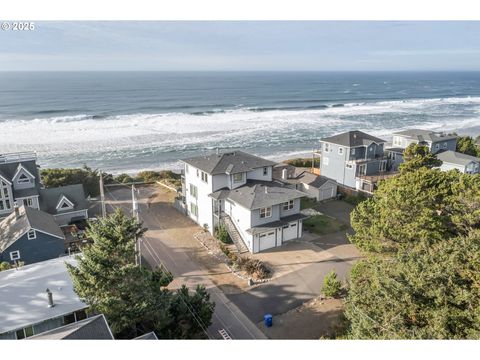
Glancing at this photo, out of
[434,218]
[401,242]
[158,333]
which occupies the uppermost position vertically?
[434,218]

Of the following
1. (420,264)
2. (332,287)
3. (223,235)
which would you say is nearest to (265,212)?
(223,235)

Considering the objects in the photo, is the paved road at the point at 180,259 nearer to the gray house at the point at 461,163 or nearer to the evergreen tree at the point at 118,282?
the evergreen tree at the point at 118,282

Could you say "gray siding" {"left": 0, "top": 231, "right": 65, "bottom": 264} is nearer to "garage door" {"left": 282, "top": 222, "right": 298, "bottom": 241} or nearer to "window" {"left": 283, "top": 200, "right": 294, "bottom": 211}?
"garage door" {"left": 282, "top": 222, "right": 298, "bottom": 241}

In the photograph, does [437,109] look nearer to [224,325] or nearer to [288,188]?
[288,188]

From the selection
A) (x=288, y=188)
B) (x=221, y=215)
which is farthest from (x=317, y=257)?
(x=221, y=215)

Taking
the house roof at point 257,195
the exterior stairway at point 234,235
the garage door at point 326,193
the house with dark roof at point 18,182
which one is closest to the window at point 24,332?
the exterior stairway at point 234,235

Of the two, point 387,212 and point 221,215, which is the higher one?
point 387,212
